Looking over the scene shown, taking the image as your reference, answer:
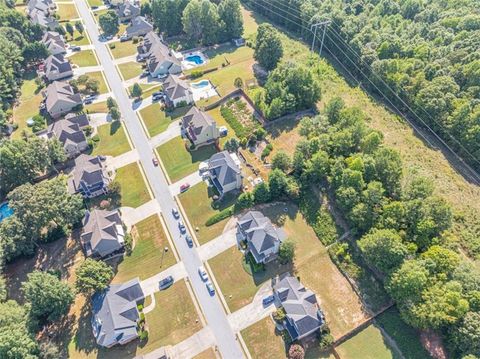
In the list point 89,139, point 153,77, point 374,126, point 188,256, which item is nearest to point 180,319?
point 188,256

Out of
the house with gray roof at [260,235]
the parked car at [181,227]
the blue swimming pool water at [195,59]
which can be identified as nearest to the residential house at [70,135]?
the parked car at [181,227]

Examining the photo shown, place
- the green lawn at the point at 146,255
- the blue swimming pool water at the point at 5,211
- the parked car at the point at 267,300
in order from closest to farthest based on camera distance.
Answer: the parked car at the point at 267,300
the green lawn at the point at 146,255
the blue swimming pool water at the point at 5,211

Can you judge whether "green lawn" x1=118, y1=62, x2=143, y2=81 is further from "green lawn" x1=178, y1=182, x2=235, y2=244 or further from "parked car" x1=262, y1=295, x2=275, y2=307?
"parked car" x1=262, y1=295, x2=275, y2=307

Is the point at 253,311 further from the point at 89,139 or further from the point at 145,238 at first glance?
the point at 89,139

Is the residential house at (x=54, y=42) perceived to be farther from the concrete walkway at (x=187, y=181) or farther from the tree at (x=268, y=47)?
the concrete walkway at (x=187, y=181)

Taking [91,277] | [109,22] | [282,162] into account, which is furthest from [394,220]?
[109,22]
